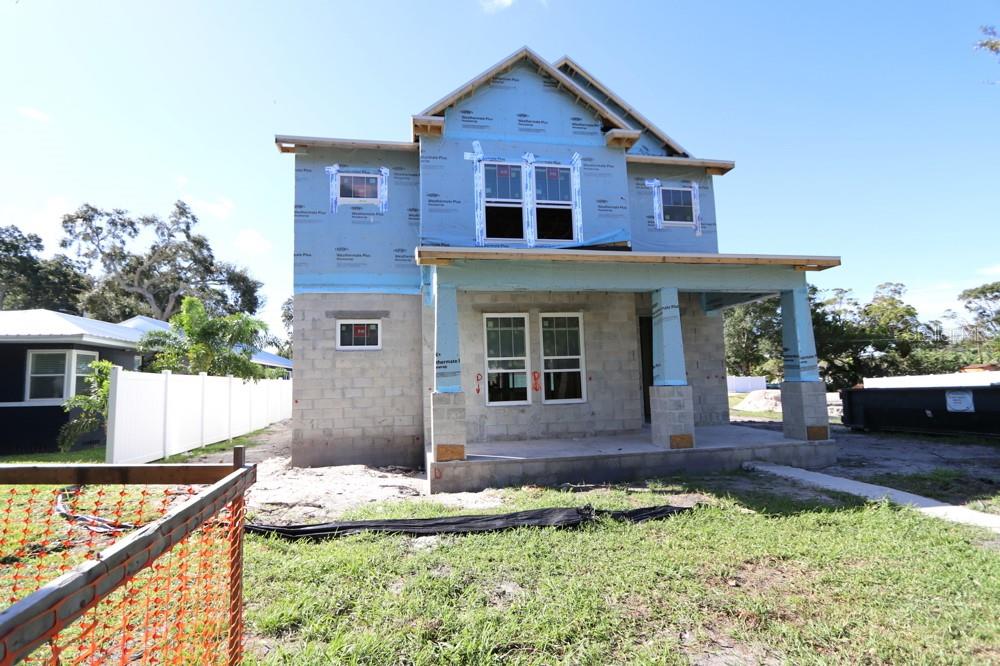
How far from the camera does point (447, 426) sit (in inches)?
300

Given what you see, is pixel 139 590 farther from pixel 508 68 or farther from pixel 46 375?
pixel 46 375

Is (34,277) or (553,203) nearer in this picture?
(553,203)

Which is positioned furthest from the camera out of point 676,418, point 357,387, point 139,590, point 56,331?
point 56,331

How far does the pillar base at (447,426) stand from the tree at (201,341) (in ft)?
29.9

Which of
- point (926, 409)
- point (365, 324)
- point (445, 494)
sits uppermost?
point (365, 324)

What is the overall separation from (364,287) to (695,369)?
777 cm

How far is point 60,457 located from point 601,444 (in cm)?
1206

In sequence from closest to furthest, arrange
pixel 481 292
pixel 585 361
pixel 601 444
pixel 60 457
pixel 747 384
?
pixel 601 444, pixel 481 292, pixel 585 361, pixel 60 457, pixel 747 384

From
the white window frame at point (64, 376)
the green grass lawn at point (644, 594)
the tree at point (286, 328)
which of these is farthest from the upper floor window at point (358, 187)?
the tree at point (286, 328)

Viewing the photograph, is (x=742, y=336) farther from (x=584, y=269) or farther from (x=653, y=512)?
(x=653, y=512)

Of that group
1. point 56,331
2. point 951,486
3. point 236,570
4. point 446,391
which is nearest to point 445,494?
point 446,391

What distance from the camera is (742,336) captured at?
33.1 meters

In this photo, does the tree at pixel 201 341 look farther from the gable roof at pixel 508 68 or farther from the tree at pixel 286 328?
the tree at pixel 286 328

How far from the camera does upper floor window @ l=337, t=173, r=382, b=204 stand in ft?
34.5
